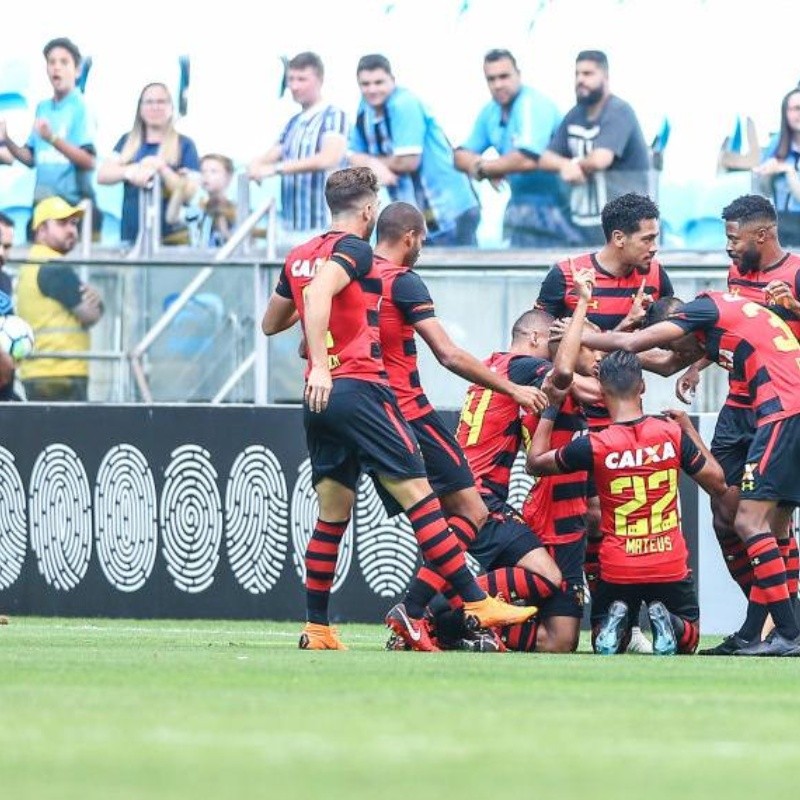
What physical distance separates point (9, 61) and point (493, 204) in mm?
4248

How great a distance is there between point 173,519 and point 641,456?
454 centimetres

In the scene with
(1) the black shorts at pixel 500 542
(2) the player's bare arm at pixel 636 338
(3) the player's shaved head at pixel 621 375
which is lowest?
(1) the black shorts at pixel 500 542

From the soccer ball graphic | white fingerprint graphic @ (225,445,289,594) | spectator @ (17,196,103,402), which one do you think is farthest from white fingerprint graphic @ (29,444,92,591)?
white fingerprint graphic @ (225,445,289,594)

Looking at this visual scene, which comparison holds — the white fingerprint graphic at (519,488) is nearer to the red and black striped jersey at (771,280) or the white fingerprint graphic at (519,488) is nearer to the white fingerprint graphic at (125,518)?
the white fingerprint graphic at (125,518)

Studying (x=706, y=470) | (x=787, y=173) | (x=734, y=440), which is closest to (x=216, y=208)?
(x=787, y=173)

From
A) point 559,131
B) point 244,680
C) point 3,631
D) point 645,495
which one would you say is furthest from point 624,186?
point 244,680

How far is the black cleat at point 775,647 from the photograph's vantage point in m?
9.88

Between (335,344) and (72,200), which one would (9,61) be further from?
(335,344)

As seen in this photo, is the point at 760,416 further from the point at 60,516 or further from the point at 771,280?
the point at 60,516

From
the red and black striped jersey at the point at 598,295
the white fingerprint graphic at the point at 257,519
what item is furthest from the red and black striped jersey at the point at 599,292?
the white fingerprint graphic at the point at 257,519

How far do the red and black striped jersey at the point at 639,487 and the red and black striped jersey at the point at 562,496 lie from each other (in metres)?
0.39

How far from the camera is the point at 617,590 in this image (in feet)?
33.7

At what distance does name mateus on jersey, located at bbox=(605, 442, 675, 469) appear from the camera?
397 inches

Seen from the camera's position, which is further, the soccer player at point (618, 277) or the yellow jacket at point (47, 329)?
the yellow jacket at point (47, 329)
